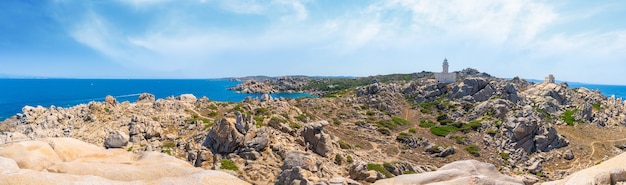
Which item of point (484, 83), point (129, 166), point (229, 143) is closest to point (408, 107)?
point (484, 83)

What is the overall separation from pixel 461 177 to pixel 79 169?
1614 cm

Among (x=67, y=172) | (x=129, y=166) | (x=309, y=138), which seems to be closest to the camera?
(x=67, y=172)

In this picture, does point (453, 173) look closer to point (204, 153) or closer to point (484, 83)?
point (204, 153)

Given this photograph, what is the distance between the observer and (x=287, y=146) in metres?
35.8

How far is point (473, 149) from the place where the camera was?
198ft

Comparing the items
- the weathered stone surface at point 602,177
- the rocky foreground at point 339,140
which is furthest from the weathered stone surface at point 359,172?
the weathered stone surface at point 602,177

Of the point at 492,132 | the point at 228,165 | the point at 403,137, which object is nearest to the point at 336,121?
the point at 403,137

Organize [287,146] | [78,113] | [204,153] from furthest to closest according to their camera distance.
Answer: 1. [78,113]
2. [287,146]
3. [204,153]

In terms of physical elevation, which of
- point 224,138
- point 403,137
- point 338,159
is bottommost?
point 403,137

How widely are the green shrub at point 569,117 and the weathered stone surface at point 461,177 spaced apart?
241 ft

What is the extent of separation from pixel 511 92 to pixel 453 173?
276 feet

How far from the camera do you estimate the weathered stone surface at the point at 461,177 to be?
49.2ft

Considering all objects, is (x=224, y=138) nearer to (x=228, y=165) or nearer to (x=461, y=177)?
(x=228, y=165)

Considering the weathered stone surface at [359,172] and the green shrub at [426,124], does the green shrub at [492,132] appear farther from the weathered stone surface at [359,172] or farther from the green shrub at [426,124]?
the weathered stone surface at [359,172]
